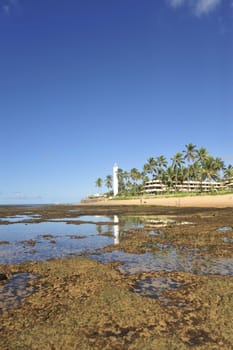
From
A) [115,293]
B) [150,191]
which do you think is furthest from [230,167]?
[115,293]

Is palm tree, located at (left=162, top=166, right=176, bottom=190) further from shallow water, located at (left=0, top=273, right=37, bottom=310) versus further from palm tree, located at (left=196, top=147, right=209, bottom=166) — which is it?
shallow water, located at (left=0, top=273, right=37, bottom=310)

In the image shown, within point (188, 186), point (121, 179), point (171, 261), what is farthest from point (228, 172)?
point (171, 261)

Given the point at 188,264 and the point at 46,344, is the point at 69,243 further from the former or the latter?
the point at 46,344

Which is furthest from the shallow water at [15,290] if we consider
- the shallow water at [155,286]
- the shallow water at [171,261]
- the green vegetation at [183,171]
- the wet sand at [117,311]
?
the green vegetation at [183,171]

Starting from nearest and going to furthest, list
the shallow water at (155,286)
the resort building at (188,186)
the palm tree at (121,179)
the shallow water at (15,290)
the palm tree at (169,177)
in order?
the shallow water at (15,290)
the shallow water at (155,286)
the palm tree at (169,177)
the resort building at (188,186)
the palm tree at (121,179)

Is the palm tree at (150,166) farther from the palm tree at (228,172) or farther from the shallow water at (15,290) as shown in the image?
the shallow water at (15,290)

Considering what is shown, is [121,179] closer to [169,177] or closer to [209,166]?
[169,177]

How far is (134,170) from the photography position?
541 ft

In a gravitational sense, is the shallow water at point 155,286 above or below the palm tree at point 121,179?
below

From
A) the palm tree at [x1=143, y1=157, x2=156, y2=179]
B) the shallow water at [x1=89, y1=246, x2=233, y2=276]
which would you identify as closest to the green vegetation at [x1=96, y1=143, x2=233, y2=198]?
the palm tree at [x1=143, y1=157, x2=156, y2=179]

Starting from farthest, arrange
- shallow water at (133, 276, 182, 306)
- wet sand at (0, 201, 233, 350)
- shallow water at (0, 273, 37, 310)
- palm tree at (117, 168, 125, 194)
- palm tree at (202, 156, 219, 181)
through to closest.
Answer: palm tree at (117, 168, 125, 194) < palm tree at (202, 156, 219, 181) < shallow water at (133, 276, 182, 306) < shallow water at (0, 273, 37, 310) < wet sand at (0, 201, 233, 350)

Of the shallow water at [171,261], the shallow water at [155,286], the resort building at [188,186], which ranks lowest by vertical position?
the shallow water at [171,261]

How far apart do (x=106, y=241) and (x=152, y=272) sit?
27.5 ft

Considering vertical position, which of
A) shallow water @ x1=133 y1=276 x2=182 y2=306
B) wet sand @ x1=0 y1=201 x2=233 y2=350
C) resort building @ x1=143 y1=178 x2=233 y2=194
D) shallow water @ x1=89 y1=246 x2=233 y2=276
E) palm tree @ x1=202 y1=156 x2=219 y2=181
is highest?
palm tree @ x1=202 y1=156 x2=219 y2=181
